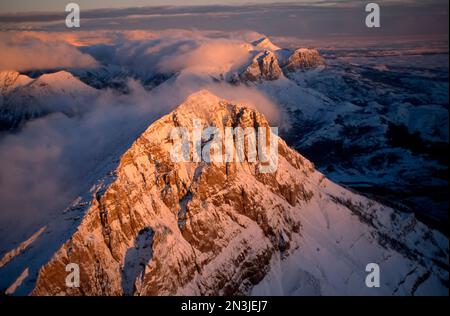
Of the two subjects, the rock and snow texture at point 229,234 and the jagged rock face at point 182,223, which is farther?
the rock and snow texture at point 229,234

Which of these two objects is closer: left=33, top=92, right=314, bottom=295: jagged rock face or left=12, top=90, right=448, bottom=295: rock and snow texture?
left=33, top=92, right=314, bottom=295: jagged rock face

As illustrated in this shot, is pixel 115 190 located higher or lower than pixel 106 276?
higher

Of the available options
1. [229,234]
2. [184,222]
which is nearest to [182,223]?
[184,222]
